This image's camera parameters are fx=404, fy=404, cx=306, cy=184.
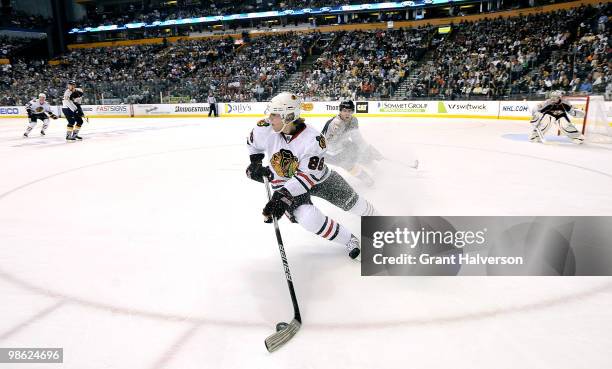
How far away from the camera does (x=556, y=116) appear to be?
8.52m

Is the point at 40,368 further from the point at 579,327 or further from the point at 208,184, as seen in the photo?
the point at 208,184

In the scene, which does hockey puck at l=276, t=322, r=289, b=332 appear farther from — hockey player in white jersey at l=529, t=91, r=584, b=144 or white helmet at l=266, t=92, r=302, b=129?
hockey player in white jersey at l=529, t=91, r=584, b=144

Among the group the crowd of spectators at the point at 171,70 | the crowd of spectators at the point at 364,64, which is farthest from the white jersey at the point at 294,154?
the crowd of spectators at the point at 171,70

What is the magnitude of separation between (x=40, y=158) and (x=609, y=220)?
29.4 ft

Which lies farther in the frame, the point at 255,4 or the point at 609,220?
the point at 255,4

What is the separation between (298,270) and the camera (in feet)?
9.31

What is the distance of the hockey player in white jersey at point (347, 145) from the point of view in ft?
16.2

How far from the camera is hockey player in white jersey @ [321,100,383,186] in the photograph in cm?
493

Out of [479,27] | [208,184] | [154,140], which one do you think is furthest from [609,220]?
[479,27]

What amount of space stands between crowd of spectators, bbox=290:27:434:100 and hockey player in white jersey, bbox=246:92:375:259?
14.7 metres

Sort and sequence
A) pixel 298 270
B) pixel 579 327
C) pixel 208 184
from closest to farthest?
pixel 579 327 < pixel 298 270 < pixel 208 184

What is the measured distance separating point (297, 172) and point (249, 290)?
2.63 feet

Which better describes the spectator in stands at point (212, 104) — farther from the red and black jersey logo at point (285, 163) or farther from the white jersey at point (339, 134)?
the red and black jersey logo at point (285, 163)

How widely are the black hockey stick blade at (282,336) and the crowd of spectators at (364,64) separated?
15.8 meters
